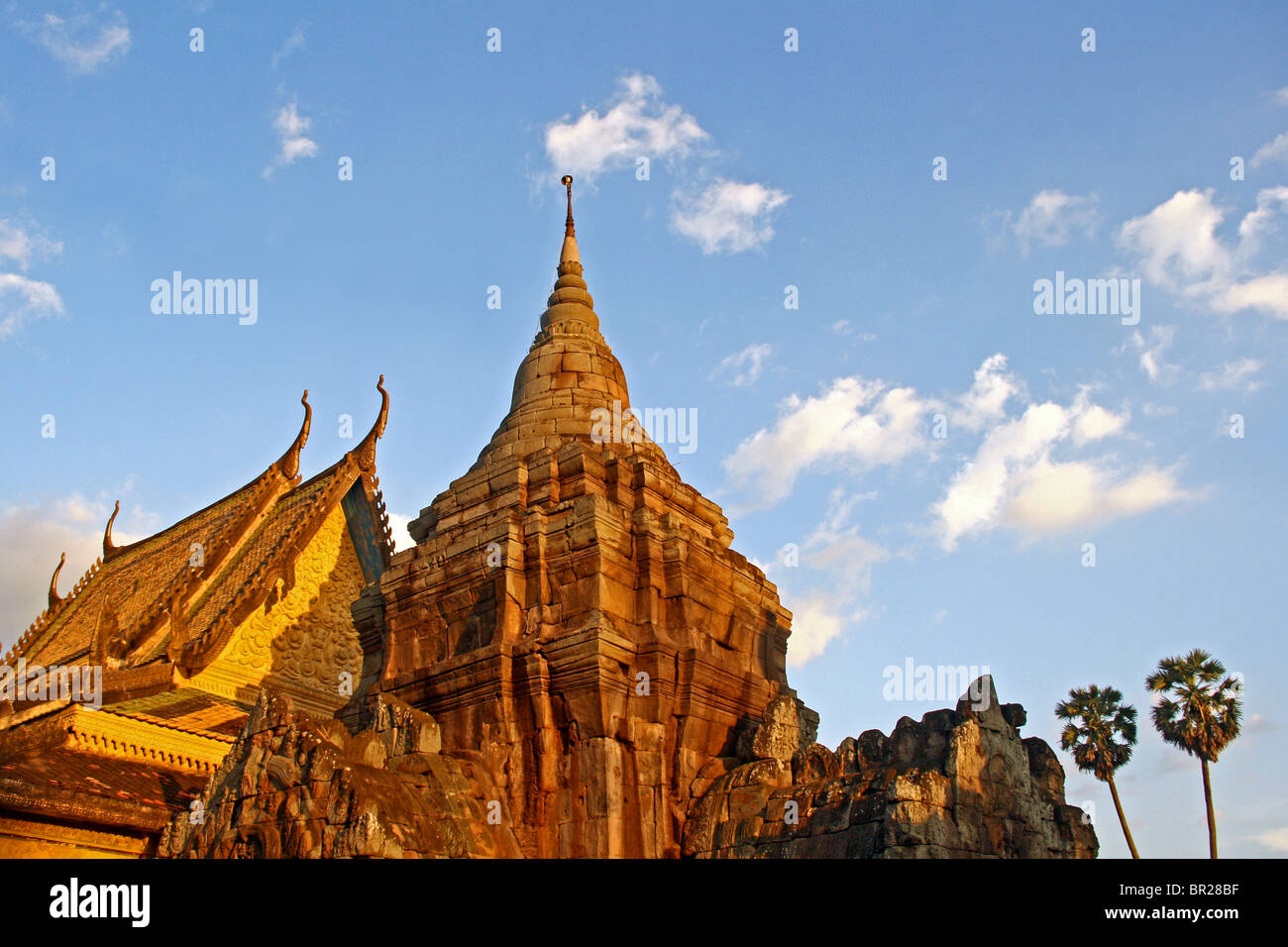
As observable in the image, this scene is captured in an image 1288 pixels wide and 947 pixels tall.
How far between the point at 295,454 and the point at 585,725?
43.7 feet

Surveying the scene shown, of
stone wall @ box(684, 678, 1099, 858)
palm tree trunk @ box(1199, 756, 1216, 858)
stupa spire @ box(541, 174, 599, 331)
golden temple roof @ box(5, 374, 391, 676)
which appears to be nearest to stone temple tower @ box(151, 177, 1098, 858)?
stone wall @ box(684, 678, 1099, 858)

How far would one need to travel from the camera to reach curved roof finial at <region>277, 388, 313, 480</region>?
2317 centimetres

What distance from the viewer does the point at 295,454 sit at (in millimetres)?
23438

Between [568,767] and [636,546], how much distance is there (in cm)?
271

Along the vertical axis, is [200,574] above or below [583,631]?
above

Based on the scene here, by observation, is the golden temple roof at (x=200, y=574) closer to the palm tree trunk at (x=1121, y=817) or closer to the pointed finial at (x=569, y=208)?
the pointed finial at (x=569, y=208)

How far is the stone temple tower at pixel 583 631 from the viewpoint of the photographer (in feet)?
39.5

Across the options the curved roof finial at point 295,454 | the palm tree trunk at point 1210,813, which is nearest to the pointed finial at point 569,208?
the curved roof finial at point 295,454

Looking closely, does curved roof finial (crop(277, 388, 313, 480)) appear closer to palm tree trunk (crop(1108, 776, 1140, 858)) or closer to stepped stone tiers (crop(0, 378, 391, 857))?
stepped stone tiers (crop(0, 378, 391, 857))

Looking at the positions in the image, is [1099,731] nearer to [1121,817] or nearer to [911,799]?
[1121,817]

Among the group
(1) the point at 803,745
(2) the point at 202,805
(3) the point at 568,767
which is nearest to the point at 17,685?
(2) the point at 202,805

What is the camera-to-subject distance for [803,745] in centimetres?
1238

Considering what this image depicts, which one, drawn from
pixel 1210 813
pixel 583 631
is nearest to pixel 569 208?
pixel 583 631
